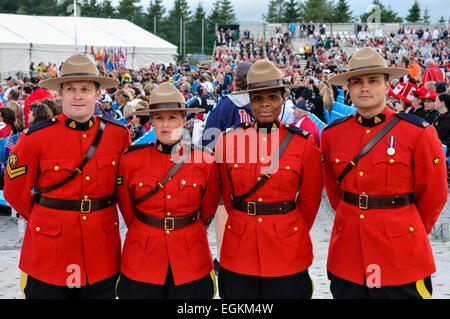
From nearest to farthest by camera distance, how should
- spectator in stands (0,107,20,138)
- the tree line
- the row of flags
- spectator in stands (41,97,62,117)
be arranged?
spectator in stands (41,97,62,117) → spectator in stands (0,107,20,138) → the row of flags → the tree line

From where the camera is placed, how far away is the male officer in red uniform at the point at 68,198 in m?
3.22

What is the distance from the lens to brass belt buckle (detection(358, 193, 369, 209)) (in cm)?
311

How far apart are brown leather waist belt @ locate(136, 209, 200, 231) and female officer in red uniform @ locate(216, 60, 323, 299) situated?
274mm

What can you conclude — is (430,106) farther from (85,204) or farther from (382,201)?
(85,204)

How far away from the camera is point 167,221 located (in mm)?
3162

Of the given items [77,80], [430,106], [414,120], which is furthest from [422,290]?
[430,106]

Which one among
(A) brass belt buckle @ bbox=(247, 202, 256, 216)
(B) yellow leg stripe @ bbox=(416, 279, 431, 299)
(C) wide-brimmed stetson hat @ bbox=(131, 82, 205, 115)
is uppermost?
(C) wide-brimmed stetson hat @ bbox=(131, 82, 205, 115)

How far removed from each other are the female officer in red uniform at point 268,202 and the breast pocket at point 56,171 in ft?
3.23

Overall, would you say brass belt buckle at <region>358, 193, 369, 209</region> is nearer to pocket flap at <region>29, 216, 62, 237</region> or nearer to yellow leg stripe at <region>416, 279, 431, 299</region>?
yellow leg stripe at <region>416, 279, 431, 299</region>

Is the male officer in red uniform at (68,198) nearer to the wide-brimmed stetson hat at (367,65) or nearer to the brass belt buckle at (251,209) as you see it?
the brass belt buckle at (251,209)

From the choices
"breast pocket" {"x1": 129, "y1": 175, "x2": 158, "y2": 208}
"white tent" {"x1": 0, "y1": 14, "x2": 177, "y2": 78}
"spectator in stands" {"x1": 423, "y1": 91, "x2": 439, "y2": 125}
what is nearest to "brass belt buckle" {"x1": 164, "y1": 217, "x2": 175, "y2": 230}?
"breast pocket" {"x1": 129, "y1": 175, "x2": 158, "y2": 208}

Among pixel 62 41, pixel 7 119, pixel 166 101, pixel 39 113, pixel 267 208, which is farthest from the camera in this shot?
pixel 62 41

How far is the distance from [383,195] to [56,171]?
2021 mm

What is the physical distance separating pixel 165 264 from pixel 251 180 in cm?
74
